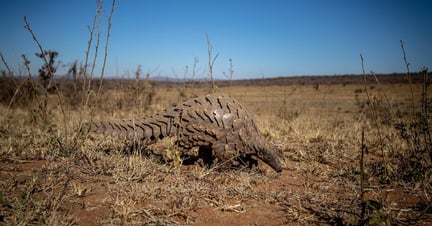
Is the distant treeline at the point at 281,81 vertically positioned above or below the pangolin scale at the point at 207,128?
above

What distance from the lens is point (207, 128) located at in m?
3.11

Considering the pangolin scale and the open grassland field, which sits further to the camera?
the pangolin scale

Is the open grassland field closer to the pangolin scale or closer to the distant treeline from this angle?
the pangolin scale

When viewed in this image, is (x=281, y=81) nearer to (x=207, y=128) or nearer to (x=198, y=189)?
(x=207, y=128)

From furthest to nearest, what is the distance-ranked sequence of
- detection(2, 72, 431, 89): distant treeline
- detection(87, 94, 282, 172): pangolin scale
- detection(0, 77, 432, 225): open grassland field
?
1. detection(2, 72, 431, 89): distant treeline
2. detection(87, 94, 282, 172): pangolin scale
3. detection(0, 77, 432, 225): open grassland field

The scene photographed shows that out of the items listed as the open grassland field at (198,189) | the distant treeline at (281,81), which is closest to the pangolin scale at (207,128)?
the open grassland field at (198,189)

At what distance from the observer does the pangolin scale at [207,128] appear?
3.14m

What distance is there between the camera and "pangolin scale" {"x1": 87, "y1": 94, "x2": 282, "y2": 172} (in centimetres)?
314

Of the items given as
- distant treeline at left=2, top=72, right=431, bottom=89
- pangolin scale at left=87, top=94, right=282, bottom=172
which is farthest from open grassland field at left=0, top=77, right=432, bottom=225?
distant treeline at left=2, top=72, right=431, bottom=89

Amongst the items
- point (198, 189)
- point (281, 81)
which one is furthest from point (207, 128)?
point (281, 81)

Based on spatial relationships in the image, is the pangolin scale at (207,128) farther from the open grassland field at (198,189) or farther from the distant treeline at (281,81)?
the distant treeline at (281,81)

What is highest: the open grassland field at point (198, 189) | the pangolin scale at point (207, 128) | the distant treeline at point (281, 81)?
the distant treeline at point (281, 81)

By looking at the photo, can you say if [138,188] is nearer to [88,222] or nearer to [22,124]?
[88,222]

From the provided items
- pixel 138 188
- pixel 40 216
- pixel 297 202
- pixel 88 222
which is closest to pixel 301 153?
pixel 297 202
